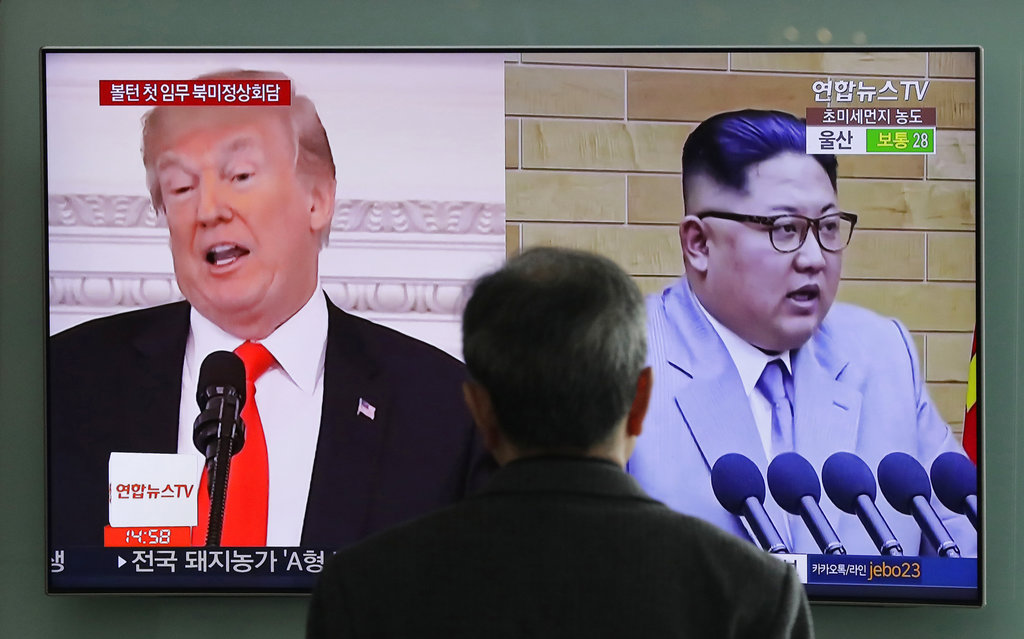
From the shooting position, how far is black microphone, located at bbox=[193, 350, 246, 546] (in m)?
2.64

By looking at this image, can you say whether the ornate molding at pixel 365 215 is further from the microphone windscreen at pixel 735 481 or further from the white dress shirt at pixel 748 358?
the microphone windscreen at pixel 735 481

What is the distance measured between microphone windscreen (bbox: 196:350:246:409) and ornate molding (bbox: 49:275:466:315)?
7.1 inches

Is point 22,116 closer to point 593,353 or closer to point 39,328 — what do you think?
point 39,328

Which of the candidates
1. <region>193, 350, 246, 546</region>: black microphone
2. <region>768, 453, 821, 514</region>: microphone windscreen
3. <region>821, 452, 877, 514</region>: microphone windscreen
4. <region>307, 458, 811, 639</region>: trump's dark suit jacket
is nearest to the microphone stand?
<region>193, 350, 246, 546</region>: black microphone

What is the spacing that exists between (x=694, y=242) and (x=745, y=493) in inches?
24.7

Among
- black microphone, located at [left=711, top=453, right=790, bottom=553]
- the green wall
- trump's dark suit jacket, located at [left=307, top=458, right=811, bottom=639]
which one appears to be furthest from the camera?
the green wall

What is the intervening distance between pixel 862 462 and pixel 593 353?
177cm

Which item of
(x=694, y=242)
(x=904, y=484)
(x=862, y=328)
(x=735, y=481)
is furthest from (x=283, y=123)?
(x=904, y=484)

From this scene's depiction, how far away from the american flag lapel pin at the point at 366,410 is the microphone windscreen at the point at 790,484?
0.98m

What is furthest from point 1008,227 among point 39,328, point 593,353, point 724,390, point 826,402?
point 39,328

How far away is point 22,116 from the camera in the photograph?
284cm

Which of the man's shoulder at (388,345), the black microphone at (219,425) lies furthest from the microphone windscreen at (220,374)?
the man's shoulder at (388,345)

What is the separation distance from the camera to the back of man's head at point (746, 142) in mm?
Result: 2646

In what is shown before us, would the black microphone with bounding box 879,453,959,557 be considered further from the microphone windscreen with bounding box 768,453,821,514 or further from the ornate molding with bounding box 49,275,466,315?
the ornate molding with bounding box 49,275,466,315
